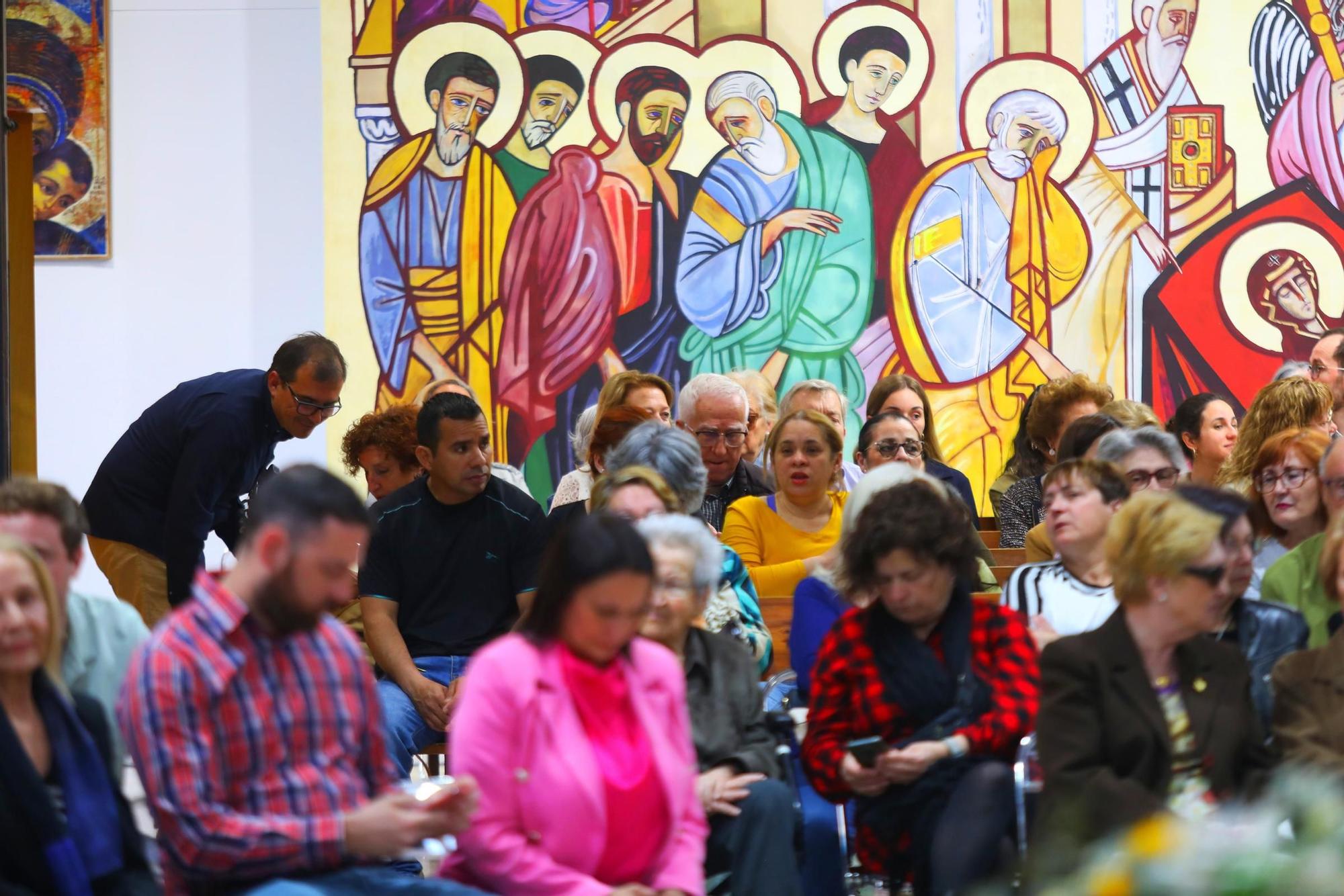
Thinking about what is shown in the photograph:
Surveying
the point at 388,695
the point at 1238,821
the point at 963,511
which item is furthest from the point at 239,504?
the point at 1238,821

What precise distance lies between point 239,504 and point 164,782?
3.35 meters

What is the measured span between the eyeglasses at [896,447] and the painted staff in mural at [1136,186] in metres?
2.67

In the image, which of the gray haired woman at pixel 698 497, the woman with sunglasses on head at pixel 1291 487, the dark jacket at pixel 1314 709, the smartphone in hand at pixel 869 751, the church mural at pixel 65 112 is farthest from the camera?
the church mural at pixel 65 112

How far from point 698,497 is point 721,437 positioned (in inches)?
50.2

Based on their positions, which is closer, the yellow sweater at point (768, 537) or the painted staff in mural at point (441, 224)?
the yellow sweater at point (768, 537)

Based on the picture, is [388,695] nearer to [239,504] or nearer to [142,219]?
[239,504]

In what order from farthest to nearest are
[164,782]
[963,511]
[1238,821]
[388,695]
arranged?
[388,695] < [963,511] < [164,782] < [1238,821]

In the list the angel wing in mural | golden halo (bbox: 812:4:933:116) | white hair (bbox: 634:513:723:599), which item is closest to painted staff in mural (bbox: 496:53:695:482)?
golden halo (bbox: 812:4:933:116)

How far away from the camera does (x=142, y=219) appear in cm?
782

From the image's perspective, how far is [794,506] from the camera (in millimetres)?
4984

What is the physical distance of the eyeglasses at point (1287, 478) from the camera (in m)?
4.36

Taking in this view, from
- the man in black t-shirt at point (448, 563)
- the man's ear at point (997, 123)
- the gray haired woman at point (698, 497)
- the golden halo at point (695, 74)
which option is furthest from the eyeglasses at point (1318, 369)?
the man in black t-shirt at point (448, 563)

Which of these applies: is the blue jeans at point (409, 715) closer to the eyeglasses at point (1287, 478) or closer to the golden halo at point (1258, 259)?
the eyeglasses at point (1287, 478)

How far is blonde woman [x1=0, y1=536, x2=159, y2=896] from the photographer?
8.16ft
